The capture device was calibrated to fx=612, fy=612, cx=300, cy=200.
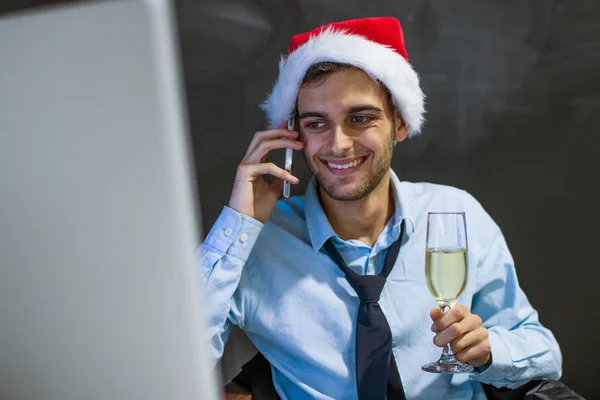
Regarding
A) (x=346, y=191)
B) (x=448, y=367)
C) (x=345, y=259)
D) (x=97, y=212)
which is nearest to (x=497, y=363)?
(x=448, y=367)

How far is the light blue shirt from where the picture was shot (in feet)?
5.01

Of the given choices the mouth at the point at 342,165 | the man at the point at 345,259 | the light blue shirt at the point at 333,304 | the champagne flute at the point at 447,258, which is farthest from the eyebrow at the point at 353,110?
the champagne flute at the point at 447,258

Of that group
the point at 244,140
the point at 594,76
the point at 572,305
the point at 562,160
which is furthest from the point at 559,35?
the point at 244,140

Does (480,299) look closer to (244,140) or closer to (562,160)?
(562,160)

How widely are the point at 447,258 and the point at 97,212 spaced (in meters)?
0.97

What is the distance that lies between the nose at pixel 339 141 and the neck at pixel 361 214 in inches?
6.2

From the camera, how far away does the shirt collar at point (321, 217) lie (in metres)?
1.61

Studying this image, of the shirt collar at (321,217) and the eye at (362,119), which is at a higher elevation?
the eye at (362,119)

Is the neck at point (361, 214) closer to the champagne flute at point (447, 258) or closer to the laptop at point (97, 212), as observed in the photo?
the champagne flute at point (447, 258)

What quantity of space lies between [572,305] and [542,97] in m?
0.73

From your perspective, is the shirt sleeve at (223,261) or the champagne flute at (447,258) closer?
the champagne flute at (447,258)

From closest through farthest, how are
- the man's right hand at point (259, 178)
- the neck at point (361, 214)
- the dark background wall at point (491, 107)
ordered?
1. the man's right hand at point (259, 178)
2. the neck at point (361, 214)
3. the dark background wall at point (491, 107)

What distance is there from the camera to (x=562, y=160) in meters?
2.09

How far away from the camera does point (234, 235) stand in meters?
1.53
